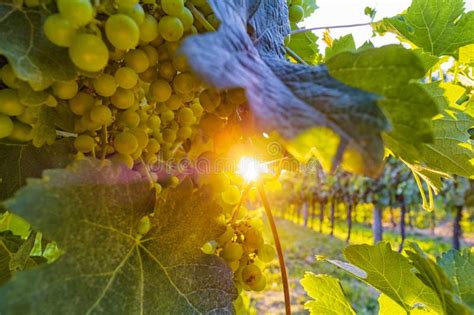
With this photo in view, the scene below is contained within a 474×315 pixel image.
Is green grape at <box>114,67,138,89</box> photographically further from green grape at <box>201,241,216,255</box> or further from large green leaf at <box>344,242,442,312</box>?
large green leaf at <box>344,242,442,312</box>

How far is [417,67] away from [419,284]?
0.32 meters

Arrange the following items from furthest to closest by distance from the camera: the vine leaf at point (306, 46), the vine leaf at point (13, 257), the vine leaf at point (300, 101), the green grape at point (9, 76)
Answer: the vine leaf at point (306, 46)
the vine leaf at point (13, 257)
the green grape at point (9, 76)
the vine leaf at point (300, 101)

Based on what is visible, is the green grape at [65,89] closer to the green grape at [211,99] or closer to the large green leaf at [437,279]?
the green grape at [211,99]

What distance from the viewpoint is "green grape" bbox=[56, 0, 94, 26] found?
0.31 meters

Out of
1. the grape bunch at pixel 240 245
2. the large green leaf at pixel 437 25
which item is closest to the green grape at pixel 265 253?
the grape bunch at pixel 240 245

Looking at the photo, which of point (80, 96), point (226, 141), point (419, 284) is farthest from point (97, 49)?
point (419, 284)

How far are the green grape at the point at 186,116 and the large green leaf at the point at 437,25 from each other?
0.40 metres

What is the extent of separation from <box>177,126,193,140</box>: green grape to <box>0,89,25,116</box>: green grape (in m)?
0.20

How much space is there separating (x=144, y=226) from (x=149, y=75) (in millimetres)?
133

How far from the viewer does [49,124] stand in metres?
0.40

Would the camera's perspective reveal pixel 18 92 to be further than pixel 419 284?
No

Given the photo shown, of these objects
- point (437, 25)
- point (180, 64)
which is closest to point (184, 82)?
point (180, 64)

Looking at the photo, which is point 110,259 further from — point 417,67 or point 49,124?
point 417,67

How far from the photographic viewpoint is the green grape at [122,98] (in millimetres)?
401
